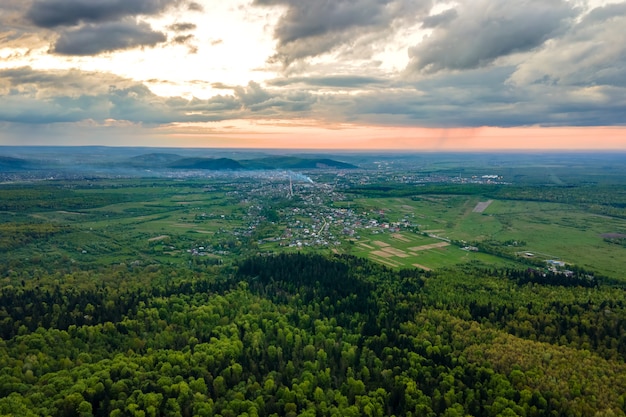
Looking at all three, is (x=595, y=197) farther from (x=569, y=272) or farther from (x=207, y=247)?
(x=207, y=247)

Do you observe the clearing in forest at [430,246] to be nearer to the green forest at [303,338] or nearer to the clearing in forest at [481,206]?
the green forest at [303,338]

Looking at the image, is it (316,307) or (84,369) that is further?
(316,307)

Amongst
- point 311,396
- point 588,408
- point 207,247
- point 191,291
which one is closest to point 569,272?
point 588,408

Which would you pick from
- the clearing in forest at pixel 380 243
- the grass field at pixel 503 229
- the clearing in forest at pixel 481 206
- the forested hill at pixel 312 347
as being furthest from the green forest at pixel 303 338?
the clearing in forest at pixel 481 206

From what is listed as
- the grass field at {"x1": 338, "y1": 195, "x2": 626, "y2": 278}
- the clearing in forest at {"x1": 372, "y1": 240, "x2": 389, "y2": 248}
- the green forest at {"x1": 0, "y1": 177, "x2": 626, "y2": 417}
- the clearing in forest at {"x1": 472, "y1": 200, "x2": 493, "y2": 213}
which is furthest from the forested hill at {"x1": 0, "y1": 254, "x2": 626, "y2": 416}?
the clearing in forest at {"x1": 472, "y1": 200, "x2": 493, "y2": 213}

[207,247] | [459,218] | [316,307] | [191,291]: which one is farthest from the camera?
[459,218]
